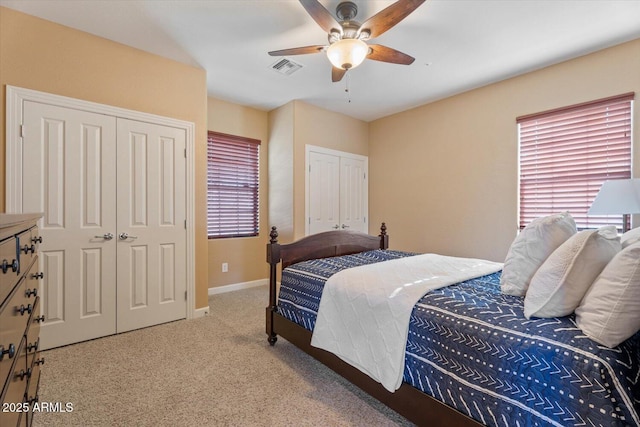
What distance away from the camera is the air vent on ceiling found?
3.13 meters

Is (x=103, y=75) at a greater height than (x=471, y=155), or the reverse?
(x=103, y=75)

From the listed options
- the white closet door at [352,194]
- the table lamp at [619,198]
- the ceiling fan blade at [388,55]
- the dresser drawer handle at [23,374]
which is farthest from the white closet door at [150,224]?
the table lamp at [619,198]

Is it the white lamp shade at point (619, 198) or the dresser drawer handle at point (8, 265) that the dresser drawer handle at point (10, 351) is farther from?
the white lamp shade at point (619, 198)

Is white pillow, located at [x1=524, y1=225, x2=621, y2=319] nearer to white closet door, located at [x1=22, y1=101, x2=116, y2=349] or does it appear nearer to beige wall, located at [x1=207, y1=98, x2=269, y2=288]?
white closet door, located at [x1=22, y1=101, x2=116, y2=349]

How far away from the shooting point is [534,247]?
1.51 m

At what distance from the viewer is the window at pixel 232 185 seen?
4133mm

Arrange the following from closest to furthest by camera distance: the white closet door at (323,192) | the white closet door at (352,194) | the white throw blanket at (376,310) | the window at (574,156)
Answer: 1. the white throw blanket at (376,310)
2. the window at (574,156)
3. the white closet door at (323,192)
4. the white closet door at (352,194)

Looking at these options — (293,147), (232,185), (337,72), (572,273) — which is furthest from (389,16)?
(232,185)

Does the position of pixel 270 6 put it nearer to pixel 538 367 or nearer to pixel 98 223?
pixel 98 223

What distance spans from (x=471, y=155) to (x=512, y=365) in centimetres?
320


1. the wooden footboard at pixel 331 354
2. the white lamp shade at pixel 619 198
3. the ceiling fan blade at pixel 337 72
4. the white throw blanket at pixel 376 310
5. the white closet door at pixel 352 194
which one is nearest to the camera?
the wooden footboard at pixel 331 354

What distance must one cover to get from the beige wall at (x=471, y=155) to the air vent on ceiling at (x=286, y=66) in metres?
2.07

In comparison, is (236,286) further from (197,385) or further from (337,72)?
(337,72)

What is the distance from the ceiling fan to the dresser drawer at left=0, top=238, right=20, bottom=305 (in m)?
1.88
